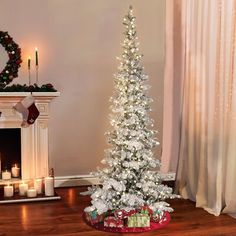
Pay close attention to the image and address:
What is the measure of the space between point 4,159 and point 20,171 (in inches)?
8.3

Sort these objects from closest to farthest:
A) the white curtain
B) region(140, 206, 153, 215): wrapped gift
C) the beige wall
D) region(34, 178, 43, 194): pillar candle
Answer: region(140, 206, 153, 215): wrapped gift
the white curtain
region(34, 178, 43, 194): pillar candle
the beige wall

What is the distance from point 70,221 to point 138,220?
0.59m

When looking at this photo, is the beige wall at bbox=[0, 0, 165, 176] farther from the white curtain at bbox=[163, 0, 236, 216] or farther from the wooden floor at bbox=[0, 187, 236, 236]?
the wooden floor at bbox=[0, 187, 236, 236]

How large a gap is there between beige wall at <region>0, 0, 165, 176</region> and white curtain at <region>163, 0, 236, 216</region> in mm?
427

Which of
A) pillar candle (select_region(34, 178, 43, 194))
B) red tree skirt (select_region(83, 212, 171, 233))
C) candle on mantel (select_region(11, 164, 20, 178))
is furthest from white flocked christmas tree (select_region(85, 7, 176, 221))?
candle on mantel (select_region(11, 164, 20, 178))

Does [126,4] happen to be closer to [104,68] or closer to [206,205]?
[104,68]

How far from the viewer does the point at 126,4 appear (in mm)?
4996

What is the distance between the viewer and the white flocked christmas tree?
11.7 ft

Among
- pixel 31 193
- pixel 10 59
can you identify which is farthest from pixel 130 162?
pixel 10 59

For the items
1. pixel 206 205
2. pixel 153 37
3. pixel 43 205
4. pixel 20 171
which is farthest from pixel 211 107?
pixel 20 171

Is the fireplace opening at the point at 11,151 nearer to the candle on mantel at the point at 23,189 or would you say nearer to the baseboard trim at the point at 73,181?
the candle on mantel at the point at 23,189

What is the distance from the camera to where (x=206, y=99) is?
4.04 metres

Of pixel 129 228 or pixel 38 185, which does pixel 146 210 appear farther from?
pixel 38 185

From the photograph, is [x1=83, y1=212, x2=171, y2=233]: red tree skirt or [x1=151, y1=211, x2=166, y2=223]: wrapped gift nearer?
[x1=83, y1=212, x2=171, y2=233]: red tree skirt
